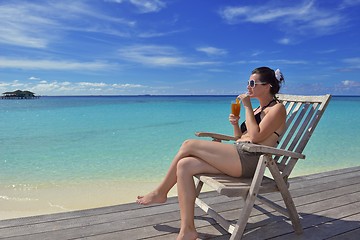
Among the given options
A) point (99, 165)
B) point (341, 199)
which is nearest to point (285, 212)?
point (341, 199)

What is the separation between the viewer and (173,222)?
2.58 m

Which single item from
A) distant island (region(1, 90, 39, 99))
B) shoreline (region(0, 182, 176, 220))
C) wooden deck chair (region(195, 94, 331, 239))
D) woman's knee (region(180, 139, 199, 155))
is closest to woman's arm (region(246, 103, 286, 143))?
wooden deck chair (region(195, 94, 331, 239))

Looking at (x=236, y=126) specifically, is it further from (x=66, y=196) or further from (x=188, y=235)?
(x=66, y=196)

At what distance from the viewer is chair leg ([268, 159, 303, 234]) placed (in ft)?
7.04

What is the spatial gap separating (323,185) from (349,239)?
130 cm

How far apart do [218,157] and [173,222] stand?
726 millimetres

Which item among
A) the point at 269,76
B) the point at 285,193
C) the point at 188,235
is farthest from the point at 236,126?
the point at 188,235

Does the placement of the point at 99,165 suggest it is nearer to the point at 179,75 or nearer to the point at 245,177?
the point at 245,177

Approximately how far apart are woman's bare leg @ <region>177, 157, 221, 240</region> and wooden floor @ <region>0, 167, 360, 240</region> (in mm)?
250

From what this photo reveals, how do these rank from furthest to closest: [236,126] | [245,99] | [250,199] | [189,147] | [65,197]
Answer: [65,197] → [236,126] → [245,99] → [189,147] → [250,199]

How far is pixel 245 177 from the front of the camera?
2.33 meters

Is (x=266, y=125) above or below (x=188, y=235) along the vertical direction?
above

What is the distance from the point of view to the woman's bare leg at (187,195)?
212cm

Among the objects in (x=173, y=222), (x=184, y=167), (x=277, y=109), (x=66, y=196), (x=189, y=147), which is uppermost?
(x=277, y=109)
